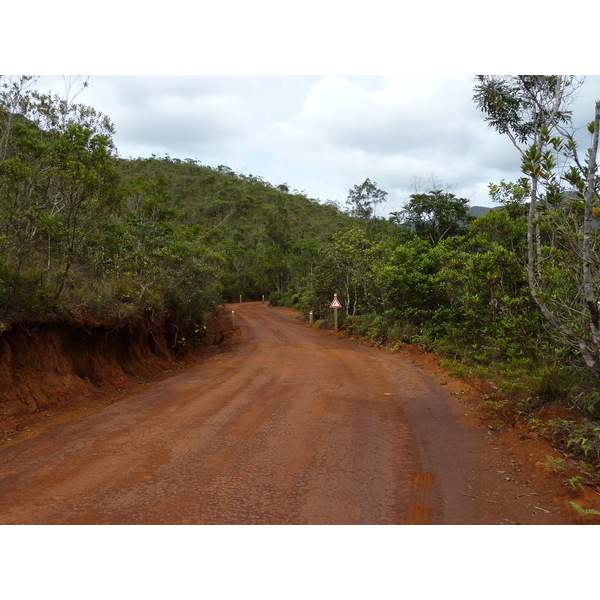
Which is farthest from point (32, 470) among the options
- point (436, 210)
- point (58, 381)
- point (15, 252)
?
point (436, 210)

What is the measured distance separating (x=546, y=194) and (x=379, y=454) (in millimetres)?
3846

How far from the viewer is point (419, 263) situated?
50.4 ft

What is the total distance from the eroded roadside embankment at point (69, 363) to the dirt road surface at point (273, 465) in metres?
0.85

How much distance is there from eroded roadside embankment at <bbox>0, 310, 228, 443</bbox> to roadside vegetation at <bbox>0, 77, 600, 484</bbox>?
1.04ft

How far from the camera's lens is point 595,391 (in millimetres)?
5766

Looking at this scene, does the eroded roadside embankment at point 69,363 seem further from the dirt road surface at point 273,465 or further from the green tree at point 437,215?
the green tree at point 437,215

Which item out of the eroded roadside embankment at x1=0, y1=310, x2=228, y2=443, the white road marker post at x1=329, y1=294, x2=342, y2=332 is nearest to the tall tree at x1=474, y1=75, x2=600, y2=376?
the eroded roadside embankment at x1=0, y1=310, x2=228, y2=443

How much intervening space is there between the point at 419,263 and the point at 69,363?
11532 millimetres

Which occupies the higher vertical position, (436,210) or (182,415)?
(436,210)

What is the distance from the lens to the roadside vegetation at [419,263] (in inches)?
217

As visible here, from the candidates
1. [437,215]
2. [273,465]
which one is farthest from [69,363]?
[437,215]

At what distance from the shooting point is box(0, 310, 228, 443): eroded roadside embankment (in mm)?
6816

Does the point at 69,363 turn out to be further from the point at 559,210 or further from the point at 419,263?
the point at 419,263

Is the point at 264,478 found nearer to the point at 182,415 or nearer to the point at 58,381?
the point at 182,415
